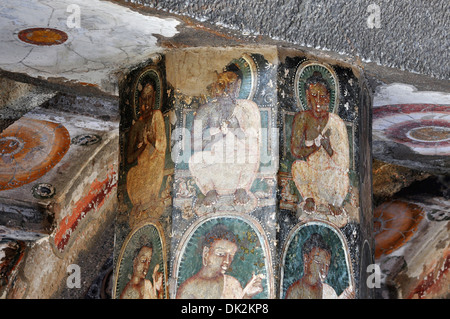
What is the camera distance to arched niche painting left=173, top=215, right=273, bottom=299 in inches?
129

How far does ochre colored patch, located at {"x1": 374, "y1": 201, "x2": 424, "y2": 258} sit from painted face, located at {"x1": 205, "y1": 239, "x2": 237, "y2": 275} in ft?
10.4

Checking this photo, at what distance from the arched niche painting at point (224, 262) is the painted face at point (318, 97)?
0.68 meters

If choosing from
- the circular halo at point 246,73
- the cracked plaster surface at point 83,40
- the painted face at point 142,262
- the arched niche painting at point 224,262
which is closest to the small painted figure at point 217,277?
the arched niche painting at point 224,262

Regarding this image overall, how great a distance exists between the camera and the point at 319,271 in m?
3.44

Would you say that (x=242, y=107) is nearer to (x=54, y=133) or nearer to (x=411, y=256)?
(x=54, y=133)

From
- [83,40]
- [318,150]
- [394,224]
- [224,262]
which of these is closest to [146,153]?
[83,40]

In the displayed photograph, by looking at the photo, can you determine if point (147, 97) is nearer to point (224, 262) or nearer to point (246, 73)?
point (246, 73)

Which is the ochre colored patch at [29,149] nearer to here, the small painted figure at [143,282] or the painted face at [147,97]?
the painted face at [147,97]

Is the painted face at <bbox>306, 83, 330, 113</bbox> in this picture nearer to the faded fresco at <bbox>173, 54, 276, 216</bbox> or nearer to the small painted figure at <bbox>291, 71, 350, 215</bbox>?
the small painted figure at <bbox>291, 71, 350, 215</bbox>

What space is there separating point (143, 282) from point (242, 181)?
67cm

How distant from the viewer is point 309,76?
11.9 feet

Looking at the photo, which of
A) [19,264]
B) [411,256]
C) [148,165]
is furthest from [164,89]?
[411,256]

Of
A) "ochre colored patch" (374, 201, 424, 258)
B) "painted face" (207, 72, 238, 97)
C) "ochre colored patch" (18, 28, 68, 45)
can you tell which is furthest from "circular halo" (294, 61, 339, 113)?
"ochre colored patch" (374, 201, 424, 258)
